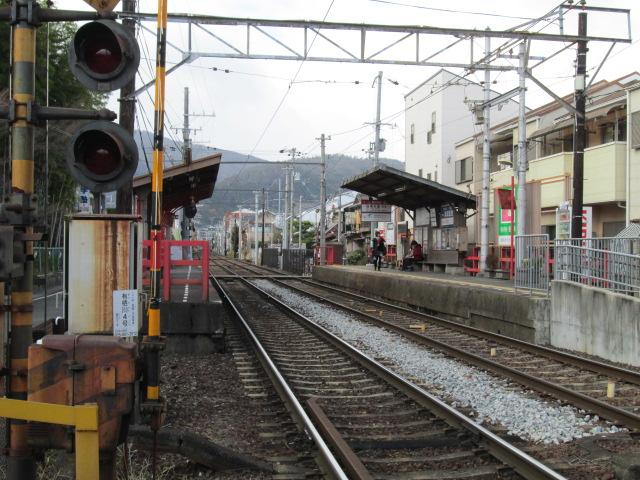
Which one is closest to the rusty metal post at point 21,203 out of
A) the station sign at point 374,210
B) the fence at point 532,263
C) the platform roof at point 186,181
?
the fence at point 532,263

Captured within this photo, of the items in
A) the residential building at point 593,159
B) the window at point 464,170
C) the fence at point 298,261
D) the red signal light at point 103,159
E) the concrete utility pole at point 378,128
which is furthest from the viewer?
the fence at point 298,261

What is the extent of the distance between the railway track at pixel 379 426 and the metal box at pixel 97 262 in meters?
2.32

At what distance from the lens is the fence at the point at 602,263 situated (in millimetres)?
10695

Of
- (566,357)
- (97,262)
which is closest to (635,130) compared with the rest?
(566,357)

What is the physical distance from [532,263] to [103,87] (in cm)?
1153

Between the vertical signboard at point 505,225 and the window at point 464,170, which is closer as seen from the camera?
the vertical signboard at point 505,225

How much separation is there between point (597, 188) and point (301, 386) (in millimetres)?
19077

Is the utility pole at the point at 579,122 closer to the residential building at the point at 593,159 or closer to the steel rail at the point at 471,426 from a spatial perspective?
the residential building at the point at 593,159

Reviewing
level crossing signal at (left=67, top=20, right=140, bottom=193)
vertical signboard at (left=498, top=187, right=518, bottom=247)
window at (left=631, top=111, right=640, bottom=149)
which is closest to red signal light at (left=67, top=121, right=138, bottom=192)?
level crossing signal at (left=67, top=20, right=140, bottom=193)

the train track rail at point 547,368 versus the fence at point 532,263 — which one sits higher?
the fence at point 532,263

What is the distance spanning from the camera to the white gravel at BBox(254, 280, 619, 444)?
21.1ft

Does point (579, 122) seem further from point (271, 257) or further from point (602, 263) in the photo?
A: point (271, 257)

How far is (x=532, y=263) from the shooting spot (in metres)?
13.7

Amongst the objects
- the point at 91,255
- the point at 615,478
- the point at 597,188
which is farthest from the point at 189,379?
the point at 597,188
